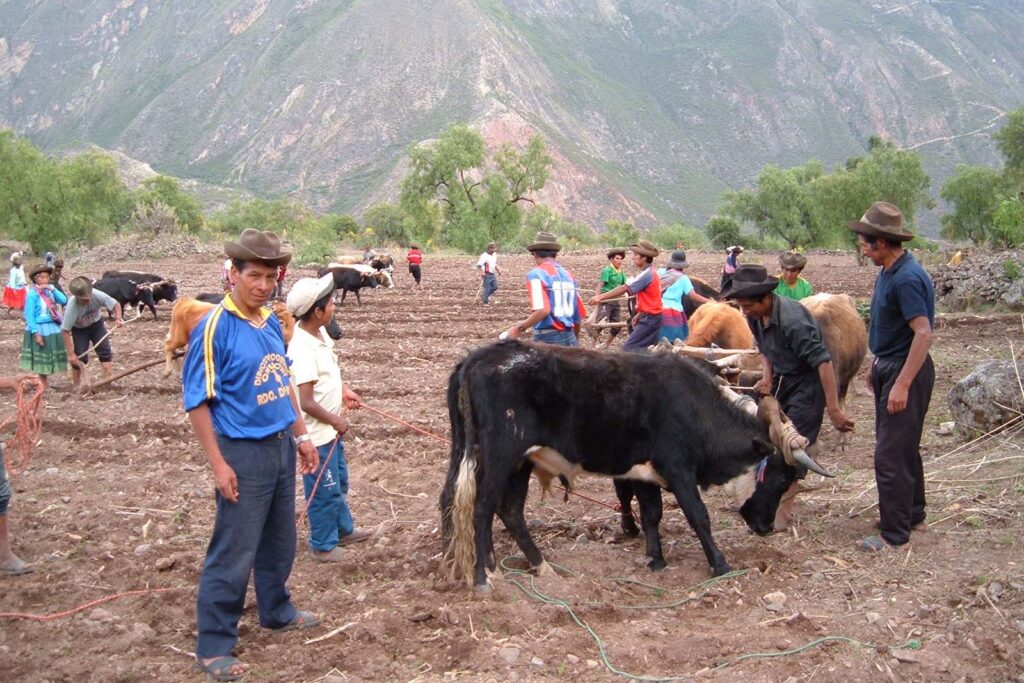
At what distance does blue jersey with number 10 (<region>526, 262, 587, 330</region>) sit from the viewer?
771 cm

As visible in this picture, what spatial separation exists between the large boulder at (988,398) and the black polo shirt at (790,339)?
260 cm

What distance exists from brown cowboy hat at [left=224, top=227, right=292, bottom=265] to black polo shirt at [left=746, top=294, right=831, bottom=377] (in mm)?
3267

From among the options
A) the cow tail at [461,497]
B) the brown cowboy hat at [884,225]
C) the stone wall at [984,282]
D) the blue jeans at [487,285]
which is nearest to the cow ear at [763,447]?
the brown cowboy hat at [884,225]

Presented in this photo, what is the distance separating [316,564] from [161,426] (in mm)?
4690

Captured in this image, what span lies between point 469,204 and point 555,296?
146 ft

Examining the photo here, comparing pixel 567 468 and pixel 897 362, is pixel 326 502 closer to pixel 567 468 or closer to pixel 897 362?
pixel 567 468

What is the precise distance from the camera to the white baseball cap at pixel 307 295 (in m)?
5.42

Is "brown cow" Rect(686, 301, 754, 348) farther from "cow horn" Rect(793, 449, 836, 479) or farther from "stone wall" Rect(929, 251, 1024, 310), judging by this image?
"stone wall" Rect(929, 251, 1024, 310)

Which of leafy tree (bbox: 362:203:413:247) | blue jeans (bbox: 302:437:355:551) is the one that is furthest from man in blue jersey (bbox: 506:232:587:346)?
leafy tree (bbox: 362:203:413:247)

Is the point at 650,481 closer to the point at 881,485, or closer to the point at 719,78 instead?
the point at 881,485

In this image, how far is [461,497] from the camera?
541cm

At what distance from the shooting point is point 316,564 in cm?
578

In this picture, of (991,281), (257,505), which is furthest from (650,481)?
(991,281)

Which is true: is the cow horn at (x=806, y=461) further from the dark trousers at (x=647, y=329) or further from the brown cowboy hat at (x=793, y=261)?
the brown cowboy hat at (x=793, y=261)
